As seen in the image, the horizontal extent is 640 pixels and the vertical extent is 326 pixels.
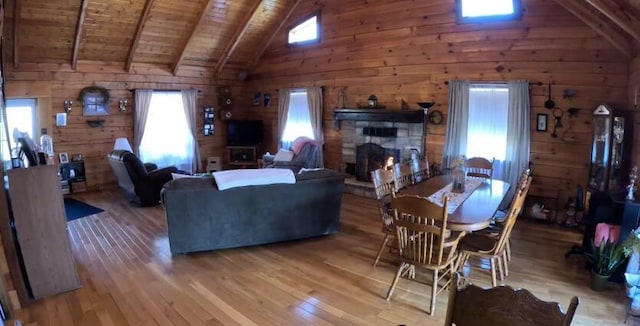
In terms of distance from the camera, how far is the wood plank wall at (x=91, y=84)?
7090 millimetres

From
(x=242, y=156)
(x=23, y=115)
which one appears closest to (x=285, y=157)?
(x=242, y=156)

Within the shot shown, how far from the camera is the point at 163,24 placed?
7.50 metres

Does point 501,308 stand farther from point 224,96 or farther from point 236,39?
point 224,96

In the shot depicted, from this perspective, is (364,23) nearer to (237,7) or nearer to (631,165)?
(237,7)

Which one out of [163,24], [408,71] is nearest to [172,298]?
[408,71]

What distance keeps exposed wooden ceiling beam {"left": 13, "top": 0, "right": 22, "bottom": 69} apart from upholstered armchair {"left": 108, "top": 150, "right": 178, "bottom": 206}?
7.42 ft

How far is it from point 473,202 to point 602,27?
127 inches

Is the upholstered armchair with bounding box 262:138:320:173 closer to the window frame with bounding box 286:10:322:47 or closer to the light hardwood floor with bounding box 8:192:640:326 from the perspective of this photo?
the window frame with bounding box 286:10:322:47

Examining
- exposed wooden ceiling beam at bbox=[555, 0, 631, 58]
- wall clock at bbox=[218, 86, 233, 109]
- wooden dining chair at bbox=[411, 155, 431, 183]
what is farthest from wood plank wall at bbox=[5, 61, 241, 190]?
exposed wooden ceiling beam at bbox=[555, 0, 631, 58]

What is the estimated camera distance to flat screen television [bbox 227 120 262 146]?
9453mm

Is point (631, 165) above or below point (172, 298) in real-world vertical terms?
above

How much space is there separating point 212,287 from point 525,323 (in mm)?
2932

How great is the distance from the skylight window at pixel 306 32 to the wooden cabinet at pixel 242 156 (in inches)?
110

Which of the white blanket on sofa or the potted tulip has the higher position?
the white blanket on sofa
